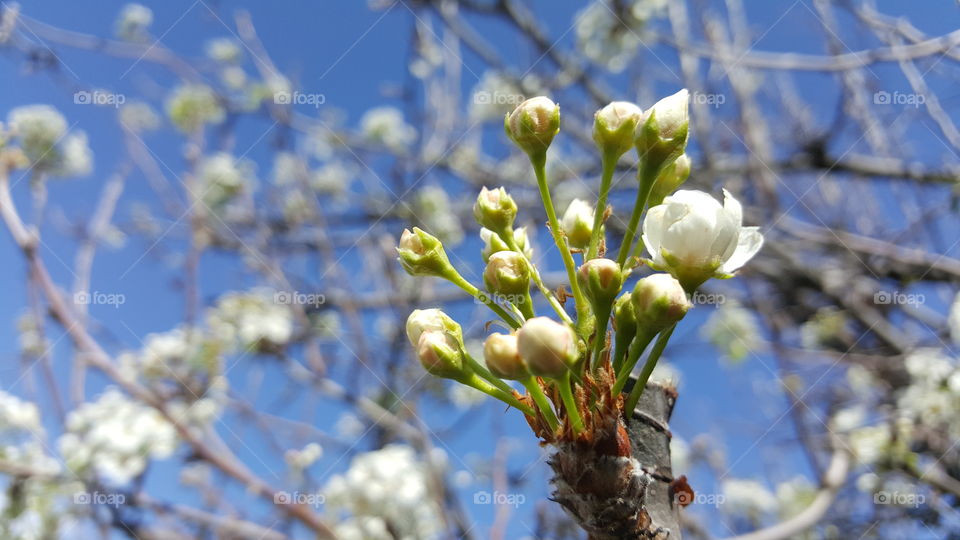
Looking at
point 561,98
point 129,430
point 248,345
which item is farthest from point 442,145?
point 129,430

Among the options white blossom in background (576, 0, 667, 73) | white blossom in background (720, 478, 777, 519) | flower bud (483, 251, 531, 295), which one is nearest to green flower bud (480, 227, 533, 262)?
flower bud (483, 251, 531, 295)

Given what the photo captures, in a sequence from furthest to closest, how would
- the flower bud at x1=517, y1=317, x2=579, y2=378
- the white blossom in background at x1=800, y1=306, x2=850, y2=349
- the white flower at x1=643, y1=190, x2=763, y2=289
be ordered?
the white blossom in background at x1=800, y1=306, x2=850, y2=349, the white flower at x1=643, y1=190, x2=763, y2=289, the flower bud at x1=517, y1=317, x2=579, y2=378

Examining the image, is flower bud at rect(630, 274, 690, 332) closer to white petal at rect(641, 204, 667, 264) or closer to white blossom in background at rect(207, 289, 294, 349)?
white petal at rect(641, 204, 667, 264)

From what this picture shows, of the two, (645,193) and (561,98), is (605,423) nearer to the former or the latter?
(645,193)

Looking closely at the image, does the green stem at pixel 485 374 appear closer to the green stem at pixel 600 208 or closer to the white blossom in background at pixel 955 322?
the green stem at pixel 600 208

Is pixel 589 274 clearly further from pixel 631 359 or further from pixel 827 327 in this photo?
pixel 827 327

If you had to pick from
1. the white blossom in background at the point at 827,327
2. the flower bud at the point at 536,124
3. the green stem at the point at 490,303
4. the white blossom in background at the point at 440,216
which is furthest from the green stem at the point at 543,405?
the white blossom in background at the point at 440,216
